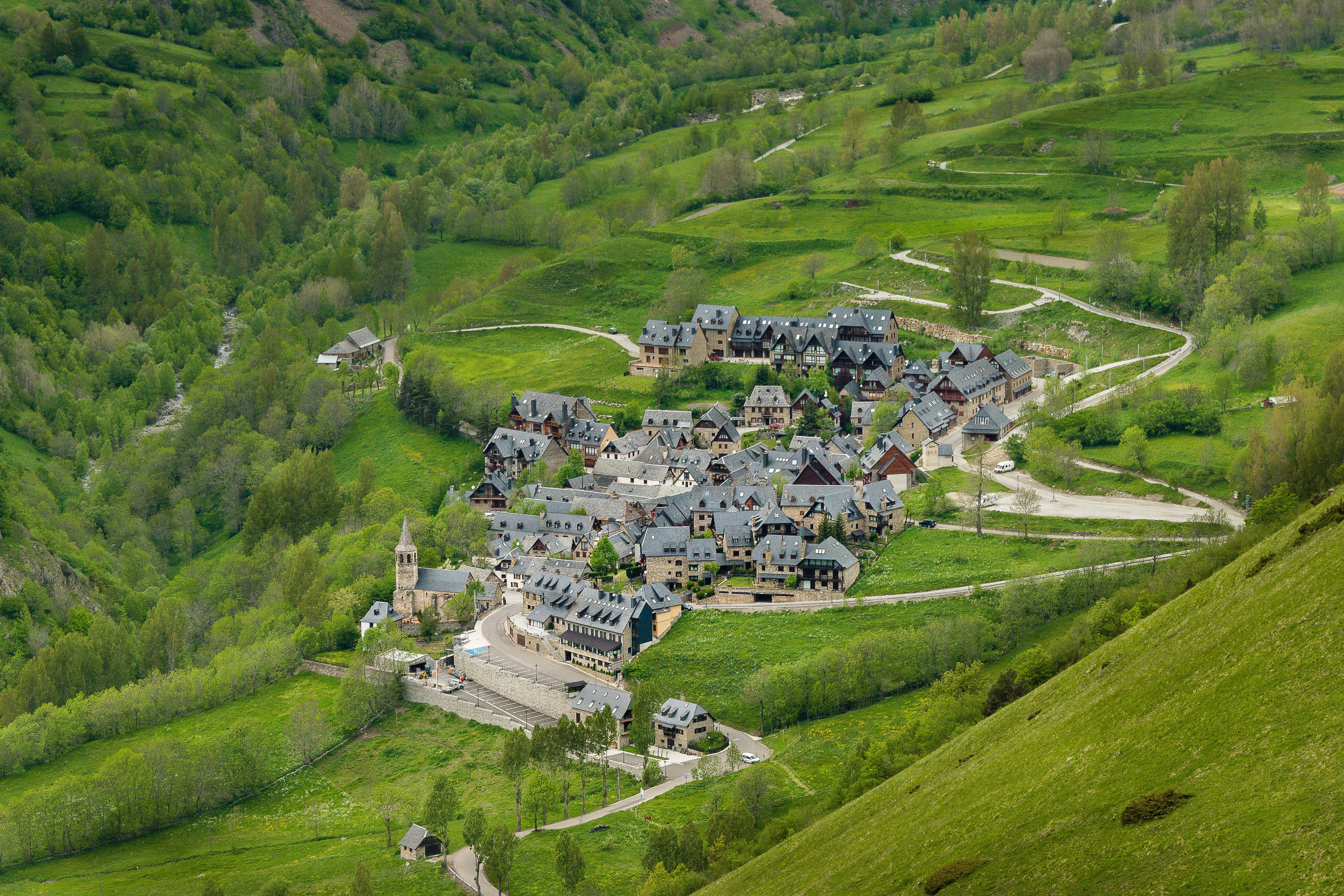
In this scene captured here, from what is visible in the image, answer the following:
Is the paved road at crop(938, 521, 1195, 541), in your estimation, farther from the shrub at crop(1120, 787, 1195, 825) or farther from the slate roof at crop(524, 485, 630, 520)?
the shrub at crop(1120, 787, 1195, 825)

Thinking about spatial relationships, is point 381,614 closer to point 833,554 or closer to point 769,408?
point 833,554

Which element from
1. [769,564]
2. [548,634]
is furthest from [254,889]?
[769,564]

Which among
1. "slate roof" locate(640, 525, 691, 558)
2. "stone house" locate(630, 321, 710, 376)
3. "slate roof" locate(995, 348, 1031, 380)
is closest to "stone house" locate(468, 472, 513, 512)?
"slate roof" locate(640, 525, 691, 558)

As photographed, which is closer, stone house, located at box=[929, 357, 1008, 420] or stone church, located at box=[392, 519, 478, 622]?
stone church, located at box=[392, 519, 478, 622]

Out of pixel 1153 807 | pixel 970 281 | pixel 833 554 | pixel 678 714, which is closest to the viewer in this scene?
pixel 1153 807

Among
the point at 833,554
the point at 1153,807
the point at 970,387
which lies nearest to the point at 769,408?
the point at 970,387

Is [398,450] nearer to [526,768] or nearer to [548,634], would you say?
[548,634]
